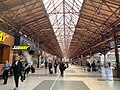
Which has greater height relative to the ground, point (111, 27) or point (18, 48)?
point (111, 27)

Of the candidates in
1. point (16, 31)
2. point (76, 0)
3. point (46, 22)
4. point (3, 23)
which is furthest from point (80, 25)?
point (3, 23)

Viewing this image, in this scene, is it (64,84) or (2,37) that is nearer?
(64,84)

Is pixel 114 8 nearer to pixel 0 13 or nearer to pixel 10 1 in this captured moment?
pixel 10 1

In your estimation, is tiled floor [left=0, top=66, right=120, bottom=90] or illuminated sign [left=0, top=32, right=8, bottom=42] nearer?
tiled floor [left=0, top=66, right=120, bottom=90]

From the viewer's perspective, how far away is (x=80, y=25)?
27.0m

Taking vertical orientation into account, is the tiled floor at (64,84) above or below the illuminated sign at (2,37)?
below

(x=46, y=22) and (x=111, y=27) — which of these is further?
(x=46, y=22)

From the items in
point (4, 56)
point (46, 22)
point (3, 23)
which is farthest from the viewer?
point (46, 22)

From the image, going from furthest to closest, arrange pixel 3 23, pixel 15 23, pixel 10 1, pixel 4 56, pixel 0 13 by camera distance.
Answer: pixel 15 23, pixel 4 56, pixel 3 23, pixel 0 13, pixel 10 1

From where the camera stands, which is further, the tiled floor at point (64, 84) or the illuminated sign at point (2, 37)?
the illuminated sign at point (2, 37)

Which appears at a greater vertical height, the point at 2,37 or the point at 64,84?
the point at 2,37

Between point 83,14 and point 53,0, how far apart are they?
15.4 feet

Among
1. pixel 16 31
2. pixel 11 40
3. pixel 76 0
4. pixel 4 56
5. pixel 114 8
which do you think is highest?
pixel 76 0

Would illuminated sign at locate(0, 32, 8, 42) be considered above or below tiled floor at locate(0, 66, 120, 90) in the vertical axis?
above
